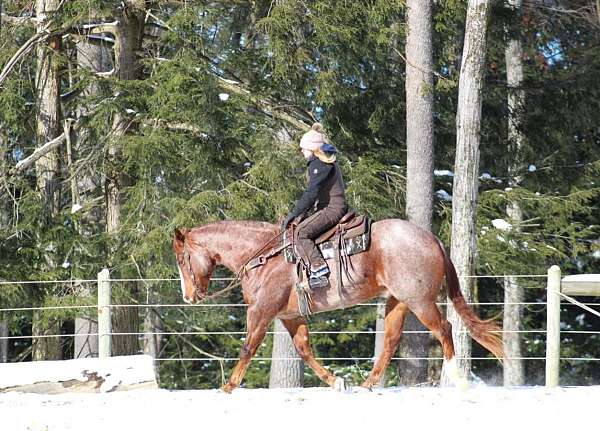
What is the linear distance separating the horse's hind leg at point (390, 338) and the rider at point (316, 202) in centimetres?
72

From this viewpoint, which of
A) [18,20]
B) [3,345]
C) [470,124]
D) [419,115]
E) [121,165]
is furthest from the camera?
[3,345]

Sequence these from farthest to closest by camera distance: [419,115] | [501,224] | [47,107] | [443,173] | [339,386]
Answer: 1. [47,107]
2. [443,173]
3. [501,224]
4. [419,115]
5. [339,386]

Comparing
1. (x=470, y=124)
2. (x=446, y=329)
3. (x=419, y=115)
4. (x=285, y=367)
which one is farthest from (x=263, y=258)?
(x=285, y=367)

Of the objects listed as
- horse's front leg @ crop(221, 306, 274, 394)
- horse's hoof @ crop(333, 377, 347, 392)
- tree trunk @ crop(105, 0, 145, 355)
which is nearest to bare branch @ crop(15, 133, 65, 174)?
tree trunk @ crop(105, 0, 145, 355)

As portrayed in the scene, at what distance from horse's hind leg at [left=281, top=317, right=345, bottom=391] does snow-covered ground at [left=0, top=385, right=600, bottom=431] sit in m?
0.45

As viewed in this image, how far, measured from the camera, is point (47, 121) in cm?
1511

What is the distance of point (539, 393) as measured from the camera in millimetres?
8398

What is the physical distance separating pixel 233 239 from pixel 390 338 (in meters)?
1.72

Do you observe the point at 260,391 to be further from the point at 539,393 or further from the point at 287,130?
the point at 287,130

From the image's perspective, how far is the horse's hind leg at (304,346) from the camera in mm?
8945

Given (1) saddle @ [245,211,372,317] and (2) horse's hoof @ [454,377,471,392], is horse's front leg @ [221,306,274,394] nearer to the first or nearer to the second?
(1) saddle @ [245,211,372,317]

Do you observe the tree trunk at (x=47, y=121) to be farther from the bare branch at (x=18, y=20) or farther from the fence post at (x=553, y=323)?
the fence post at (x=553, y=323)

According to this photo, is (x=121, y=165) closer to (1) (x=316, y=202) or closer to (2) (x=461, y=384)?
(1) (x=316, y=202)

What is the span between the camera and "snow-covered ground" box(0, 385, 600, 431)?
22.9 ft
